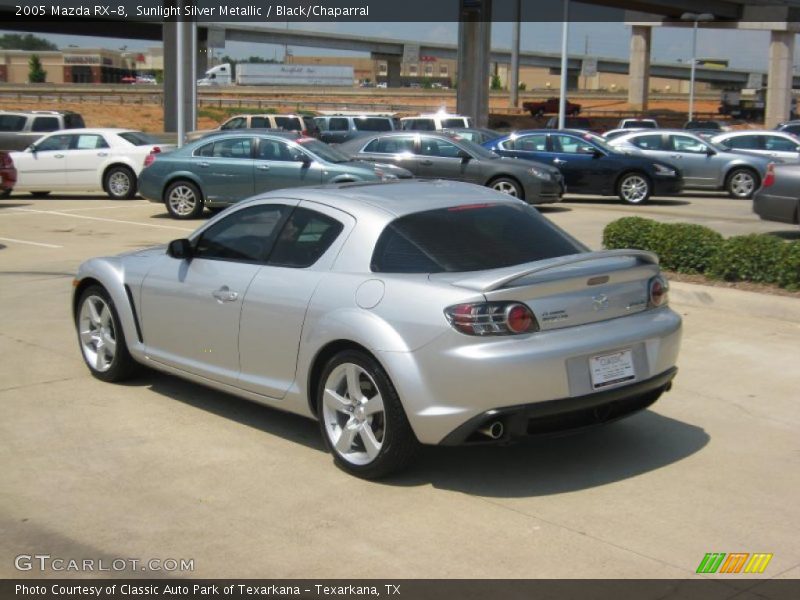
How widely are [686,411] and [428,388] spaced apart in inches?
97.5

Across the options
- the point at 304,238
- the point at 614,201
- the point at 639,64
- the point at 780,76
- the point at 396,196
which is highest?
the point at 639,64

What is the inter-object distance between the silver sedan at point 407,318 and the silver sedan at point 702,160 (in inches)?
727

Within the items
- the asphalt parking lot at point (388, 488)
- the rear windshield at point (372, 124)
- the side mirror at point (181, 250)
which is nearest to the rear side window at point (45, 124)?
the rear windshield at point (372, 124)

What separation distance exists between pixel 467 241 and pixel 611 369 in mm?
1115

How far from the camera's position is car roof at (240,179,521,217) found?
6160 mm

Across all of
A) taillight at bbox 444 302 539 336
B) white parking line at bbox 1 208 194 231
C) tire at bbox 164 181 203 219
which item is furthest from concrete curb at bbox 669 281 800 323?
tire at bbox 164 181 203 219

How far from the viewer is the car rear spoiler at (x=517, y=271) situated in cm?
531

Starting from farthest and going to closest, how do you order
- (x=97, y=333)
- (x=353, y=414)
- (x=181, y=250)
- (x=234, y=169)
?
(x=234, y=169), (x=97, y=333), (x=181, y=250), (x=353, y=414)

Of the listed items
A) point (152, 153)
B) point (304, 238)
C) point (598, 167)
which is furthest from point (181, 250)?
point (598, 167)

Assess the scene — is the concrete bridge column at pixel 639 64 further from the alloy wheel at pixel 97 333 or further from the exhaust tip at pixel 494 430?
the exhaust tip at pixel 494 430

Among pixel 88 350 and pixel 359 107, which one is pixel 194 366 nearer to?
pixel 88 350

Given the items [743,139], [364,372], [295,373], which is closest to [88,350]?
[295,373]

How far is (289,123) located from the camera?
3441 cm

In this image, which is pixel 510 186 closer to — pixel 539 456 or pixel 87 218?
pixel 87 218
